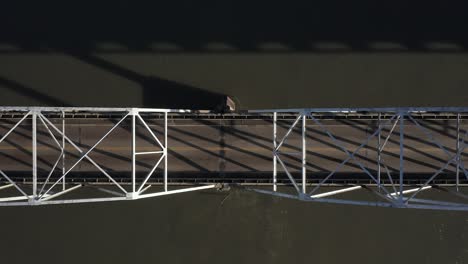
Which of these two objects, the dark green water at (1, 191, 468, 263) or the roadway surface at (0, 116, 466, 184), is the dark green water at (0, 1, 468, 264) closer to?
the dark green water at (1, 191, 468, 263)

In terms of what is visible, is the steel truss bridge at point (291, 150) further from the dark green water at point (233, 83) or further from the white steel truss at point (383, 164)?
the dark green water at point (233, 83)

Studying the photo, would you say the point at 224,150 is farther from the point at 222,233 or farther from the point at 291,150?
the point at 222,233

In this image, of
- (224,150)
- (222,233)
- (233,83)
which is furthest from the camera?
(222,233)

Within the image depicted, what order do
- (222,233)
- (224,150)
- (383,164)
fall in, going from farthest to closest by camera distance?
(222,233) < (224,150) < (383,164)

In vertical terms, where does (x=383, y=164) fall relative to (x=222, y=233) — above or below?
above

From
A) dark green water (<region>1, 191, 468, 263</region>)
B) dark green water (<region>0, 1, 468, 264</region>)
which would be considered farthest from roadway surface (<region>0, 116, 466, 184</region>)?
dark green water (<region>1, 191, 468, 263</region>)

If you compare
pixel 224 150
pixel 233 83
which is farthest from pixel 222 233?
pixel 233 83

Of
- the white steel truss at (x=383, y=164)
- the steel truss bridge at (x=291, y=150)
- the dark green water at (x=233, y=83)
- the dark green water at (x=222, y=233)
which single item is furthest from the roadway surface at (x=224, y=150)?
the dark green water at (x=222, y=233)

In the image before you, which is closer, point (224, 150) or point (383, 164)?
point (383, 164)

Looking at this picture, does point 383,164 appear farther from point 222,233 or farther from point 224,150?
point 222,233

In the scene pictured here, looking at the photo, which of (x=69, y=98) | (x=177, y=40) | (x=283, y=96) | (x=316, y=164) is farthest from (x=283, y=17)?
(x=69, y=98)

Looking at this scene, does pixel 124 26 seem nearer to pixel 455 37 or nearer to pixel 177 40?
pixel 177 40

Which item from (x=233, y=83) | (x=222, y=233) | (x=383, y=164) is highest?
(x=233, y=83)
